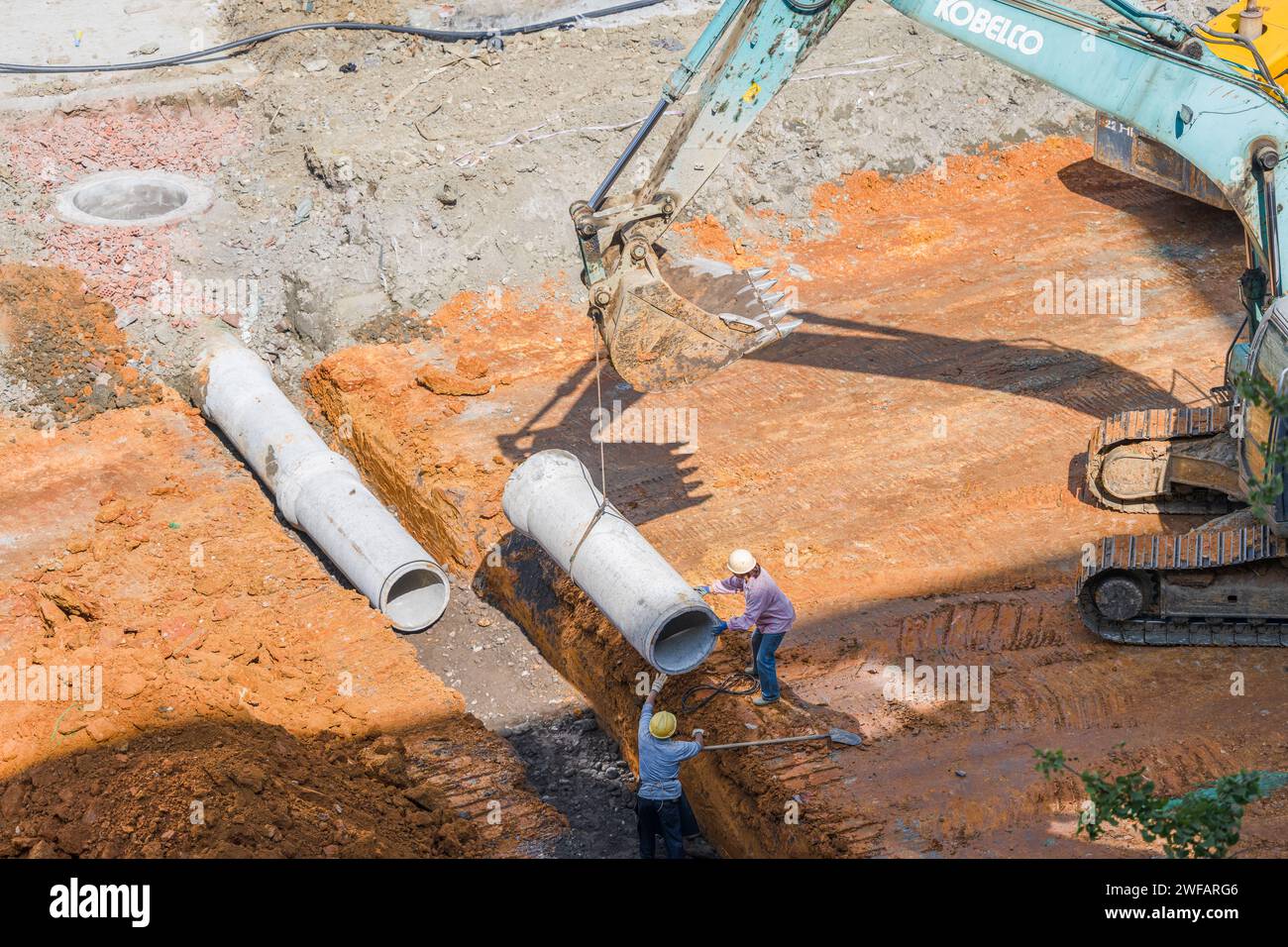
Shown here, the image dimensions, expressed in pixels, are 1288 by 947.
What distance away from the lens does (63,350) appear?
49.0 feet

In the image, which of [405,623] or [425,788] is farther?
[405,623]

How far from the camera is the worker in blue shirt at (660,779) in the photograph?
9250 mm

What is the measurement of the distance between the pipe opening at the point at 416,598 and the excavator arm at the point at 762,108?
346 cm

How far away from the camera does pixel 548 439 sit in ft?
44.8

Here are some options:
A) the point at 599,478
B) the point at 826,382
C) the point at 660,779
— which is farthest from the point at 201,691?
the point at 826,382

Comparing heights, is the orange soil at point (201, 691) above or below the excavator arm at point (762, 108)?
below

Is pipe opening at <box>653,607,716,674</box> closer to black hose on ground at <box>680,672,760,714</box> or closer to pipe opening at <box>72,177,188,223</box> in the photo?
black hose on ground at <box>680,672,760,714</box>

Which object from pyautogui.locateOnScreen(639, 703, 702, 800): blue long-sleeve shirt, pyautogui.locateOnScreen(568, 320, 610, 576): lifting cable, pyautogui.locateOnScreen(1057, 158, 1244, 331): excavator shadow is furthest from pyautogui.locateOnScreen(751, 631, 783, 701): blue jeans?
pyautogui.locateOnScreen(1057, 158, 1244, 331): excavator shadow

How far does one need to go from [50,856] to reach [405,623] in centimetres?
441

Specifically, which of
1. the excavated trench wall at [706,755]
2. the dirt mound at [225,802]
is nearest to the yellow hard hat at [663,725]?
the excavated trench wall at [706,755]

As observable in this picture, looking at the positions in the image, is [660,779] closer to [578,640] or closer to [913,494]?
[578,640]

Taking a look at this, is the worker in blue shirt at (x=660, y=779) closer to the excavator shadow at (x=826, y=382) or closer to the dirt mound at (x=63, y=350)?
the excavator shadow at (x=826, y=382)
